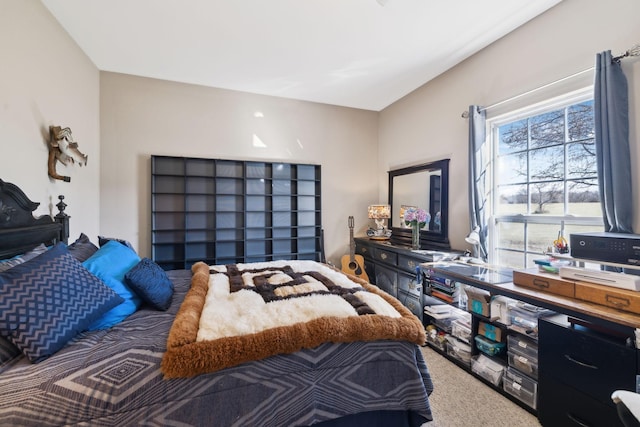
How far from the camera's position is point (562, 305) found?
53.8 inches

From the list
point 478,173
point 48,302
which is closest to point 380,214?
point 478,173

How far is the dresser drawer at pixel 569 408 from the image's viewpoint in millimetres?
1261

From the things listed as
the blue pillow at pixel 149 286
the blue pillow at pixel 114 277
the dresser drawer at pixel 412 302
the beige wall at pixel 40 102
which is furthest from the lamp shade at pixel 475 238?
the beige wall at pixel 40 102

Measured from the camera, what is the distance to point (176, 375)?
3.29ft

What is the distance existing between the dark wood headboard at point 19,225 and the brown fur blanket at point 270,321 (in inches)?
39.1

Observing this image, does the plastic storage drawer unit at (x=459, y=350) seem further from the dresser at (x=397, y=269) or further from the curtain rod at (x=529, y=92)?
the curtain rod at (x=529, y=92)

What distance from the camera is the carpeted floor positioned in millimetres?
1567

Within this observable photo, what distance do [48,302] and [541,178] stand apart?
316cm

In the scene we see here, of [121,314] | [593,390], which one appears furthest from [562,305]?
[121,314]

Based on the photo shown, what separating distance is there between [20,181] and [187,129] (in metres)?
1.73

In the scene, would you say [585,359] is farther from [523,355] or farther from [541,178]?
[541,178]

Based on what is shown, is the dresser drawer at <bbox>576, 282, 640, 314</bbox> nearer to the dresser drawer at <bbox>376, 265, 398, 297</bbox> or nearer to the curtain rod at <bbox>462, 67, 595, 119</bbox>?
the curtain rod at <bbox>462, 67, 595, 119</bbox>

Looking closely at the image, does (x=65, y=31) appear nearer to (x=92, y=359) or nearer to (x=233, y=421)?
(x=92, y=359)

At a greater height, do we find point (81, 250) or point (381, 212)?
point (381, 212)
